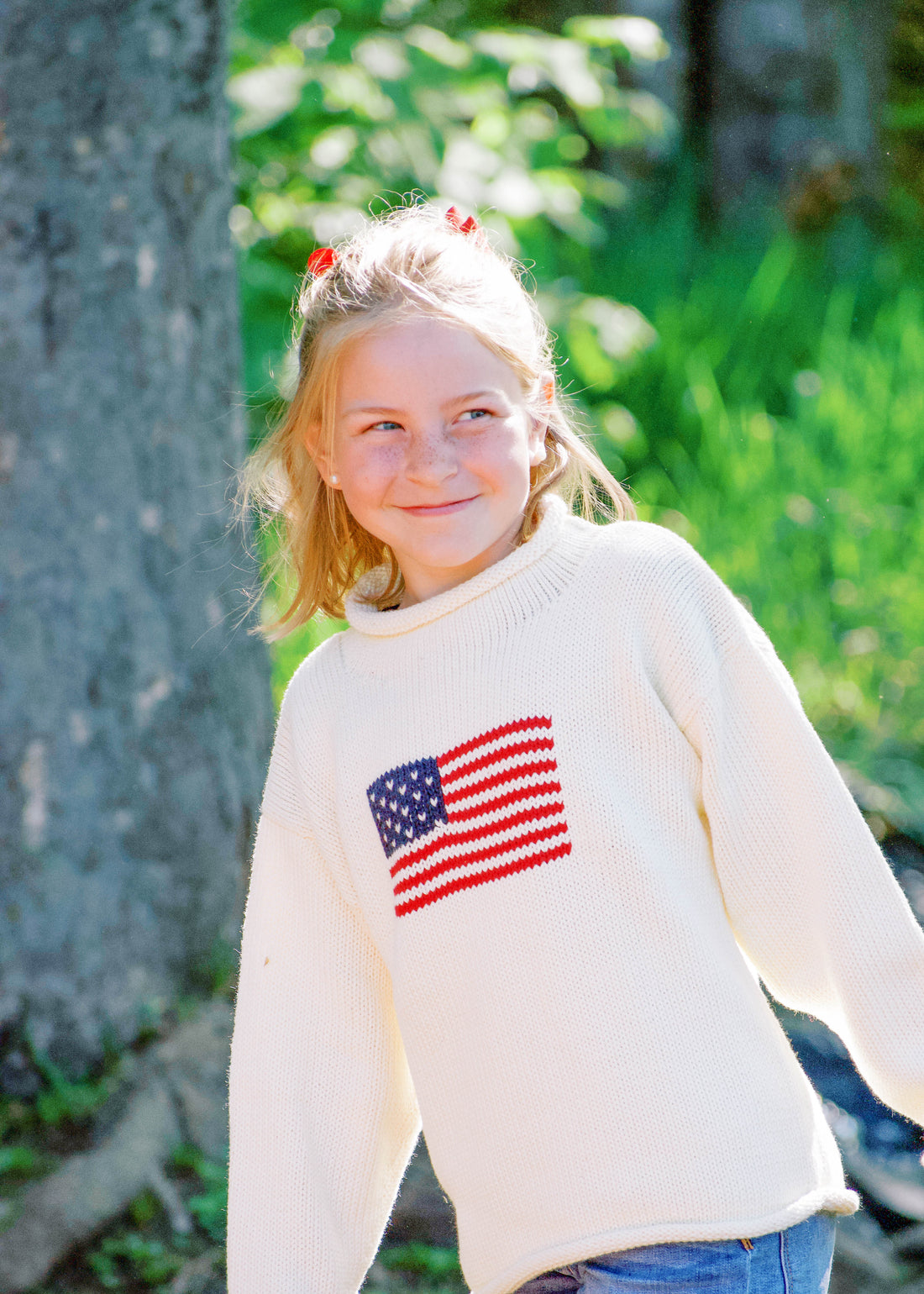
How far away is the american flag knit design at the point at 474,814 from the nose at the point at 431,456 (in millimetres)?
301

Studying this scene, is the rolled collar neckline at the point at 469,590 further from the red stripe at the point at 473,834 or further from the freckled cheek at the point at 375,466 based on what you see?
the red stripe at the point at 473,834

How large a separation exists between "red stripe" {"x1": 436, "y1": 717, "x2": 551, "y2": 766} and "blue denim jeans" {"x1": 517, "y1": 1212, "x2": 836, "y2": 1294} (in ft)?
1.80

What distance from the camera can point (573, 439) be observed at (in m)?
1.80

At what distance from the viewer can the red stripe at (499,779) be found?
1463mm

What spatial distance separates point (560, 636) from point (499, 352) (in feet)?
1.17

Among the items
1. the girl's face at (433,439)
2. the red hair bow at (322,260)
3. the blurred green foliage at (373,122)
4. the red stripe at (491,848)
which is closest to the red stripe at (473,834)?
the red stripe at (491,848)

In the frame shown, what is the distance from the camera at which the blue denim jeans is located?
136cm

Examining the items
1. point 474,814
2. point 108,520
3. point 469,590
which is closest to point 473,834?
point 474,814

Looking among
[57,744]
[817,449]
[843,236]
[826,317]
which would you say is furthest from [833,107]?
[57,744]

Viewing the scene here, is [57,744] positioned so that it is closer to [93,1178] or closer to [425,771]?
[93,1178]

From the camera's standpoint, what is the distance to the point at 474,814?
148cm

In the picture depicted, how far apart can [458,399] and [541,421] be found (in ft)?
0.63

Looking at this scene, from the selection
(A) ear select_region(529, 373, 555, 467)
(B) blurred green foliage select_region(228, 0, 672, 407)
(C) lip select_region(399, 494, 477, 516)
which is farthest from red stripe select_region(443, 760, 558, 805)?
(B) blurred green foliage select_region(228, 0, 672, 407)

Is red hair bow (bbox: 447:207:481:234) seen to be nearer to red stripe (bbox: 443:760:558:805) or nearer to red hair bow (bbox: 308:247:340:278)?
red hair bow (bbox: 308:247:340:278)
